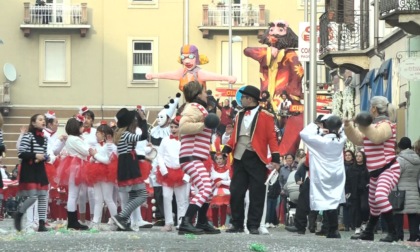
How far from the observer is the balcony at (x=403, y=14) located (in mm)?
32156

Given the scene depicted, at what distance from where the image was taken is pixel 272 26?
4819cm

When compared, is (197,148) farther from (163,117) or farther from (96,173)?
(163,117)

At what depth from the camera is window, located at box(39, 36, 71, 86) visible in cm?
7138

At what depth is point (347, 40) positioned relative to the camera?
43688mm

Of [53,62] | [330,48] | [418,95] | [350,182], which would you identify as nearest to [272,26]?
[330,48]

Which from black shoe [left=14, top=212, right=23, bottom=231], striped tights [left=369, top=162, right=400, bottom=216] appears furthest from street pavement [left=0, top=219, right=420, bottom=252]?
black shoe [left=14, top=212, right=23, bottom=231]

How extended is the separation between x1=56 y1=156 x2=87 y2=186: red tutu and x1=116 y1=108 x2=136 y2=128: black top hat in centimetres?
144

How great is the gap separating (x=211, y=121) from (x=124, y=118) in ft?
10.7

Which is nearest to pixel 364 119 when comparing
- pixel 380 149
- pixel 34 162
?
pixel 380 149

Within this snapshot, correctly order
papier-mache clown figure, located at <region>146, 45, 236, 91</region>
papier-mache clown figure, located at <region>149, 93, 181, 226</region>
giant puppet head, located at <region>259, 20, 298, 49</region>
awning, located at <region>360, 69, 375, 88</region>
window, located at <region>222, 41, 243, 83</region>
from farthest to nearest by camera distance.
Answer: window, located at <region>222, 41, 243, 83</region>, giant puppet head, located at <region>259, 20, 298, 49</region>, awning, located at <region>360, 69, 375, 88</region>, papier-mache clown figure, located at <region>146, 45, 236, 91</region>, papier-mache clown figure, located at <region>149, 93, 181, 226</region>

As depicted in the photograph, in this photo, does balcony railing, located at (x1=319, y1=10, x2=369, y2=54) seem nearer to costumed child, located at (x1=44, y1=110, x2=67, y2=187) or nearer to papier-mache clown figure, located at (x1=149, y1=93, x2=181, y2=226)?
papier-mache clown figure, located at (x1=149, y1=93, x2=181, y2=226)

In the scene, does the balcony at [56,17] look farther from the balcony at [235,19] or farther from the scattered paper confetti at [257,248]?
the scattered paper confetti at [257,248]

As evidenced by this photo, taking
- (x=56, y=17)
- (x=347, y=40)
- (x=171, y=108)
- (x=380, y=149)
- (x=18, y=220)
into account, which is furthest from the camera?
(x=56, y=17)

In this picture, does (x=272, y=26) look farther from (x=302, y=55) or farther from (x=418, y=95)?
(x=418, y=95)
